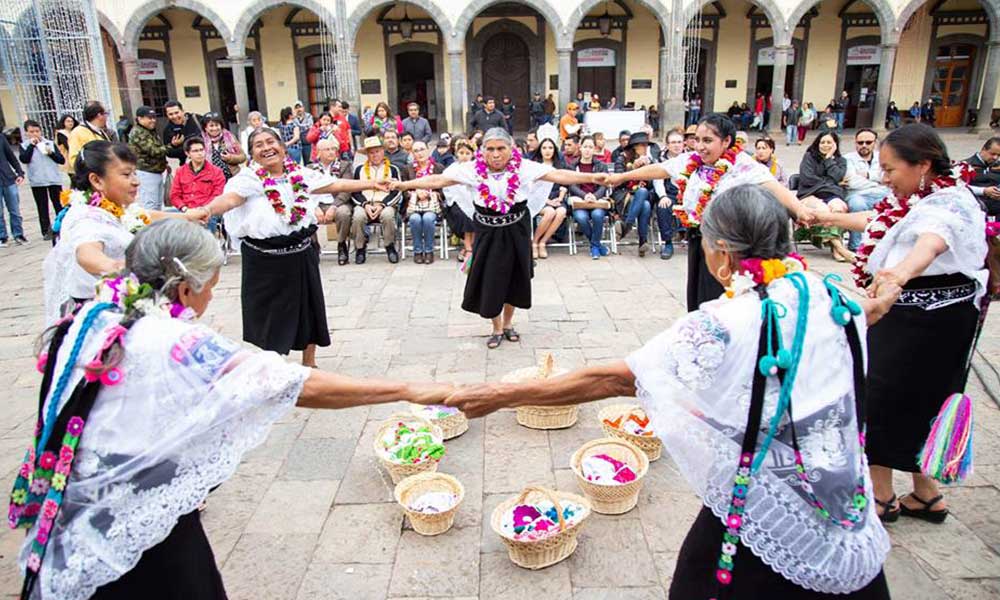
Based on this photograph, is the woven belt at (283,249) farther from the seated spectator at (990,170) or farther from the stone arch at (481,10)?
the stone arch at (481,10)

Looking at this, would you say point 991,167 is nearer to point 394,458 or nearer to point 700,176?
point 700,176

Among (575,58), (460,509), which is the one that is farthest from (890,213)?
(575,58)

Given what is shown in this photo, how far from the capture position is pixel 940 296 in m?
3.13

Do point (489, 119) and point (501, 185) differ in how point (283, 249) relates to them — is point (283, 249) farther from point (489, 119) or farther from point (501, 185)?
point (489, 119)

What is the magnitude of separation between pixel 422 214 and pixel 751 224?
7.42 meters

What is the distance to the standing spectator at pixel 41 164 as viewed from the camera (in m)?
10.5

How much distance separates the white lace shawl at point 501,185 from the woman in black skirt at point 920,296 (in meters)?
2.81

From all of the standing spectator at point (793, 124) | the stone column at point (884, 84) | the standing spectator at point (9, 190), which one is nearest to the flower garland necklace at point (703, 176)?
the standing spectator at point (9, 190)

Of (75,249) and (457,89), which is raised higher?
(457,89)

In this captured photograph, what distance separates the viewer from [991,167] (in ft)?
25.6

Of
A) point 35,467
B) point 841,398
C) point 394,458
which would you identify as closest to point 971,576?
point 841,398

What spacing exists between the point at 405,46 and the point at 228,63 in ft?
20.4

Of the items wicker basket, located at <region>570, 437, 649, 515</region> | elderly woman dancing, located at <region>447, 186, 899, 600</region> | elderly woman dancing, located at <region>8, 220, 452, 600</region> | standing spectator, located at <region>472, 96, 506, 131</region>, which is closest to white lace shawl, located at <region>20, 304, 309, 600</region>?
elderly woman dancing, located at <region>8, 220, 452, 600</region>

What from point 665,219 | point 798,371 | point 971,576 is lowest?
point 971,576
